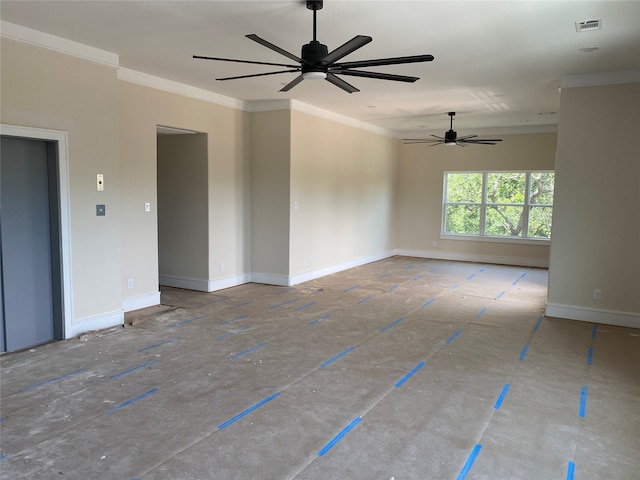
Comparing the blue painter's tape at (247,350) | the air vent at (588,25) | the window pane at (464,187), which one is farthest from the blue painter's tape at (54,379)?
the window pane at (464,187)

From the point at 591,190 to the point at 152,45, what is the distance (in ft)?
16.8

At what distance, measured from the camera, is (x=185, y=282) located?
715 centimetres

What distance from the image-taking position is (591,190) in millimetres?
5520

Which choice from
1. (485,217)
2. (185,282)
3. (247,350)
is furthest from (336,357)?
(485,217)

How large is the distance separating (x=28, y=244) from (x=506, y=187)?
9057 mm

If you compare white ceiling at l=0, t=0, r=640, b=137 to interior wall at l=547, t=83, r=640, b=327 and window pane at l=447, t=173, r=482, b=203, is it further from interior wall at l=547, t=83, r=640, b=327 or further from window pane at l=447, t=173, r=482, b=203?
window pane at l=447, t=173, r=482, b=203

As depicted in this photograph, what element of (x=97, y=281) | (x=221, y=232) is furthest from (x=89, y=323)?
(x=221, y=232)

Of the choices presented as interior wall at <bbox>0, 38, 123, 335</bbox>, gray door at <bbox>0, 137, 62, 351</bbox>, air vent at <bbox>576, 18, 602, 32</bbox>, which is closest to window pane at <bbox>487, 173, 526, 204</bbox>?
air vent at <bbox>576, 18, 602, 32</bbox>

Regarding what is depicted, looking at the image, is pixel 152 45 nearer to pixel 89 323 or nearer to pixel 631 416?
pixel 89 323

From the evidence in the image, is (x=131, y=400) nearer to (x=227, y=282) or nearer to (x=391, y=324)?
(x=391, y=324)

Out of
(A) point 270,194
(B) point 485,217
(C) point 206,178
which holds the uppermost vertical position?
(C) point 206,178

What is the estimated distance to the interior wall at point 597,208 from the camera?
5.33m

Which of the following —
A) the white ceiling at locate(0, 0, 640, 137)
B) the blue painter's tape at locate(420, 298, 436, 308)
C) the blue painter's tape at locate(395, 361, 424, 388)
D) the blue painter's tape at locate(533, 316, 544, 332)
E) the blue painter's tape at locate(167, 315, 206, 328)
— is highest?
the white ceiling at locate(0, 0, 640, 137)

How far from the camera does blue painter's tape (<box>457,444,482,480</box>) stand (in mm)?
2508
